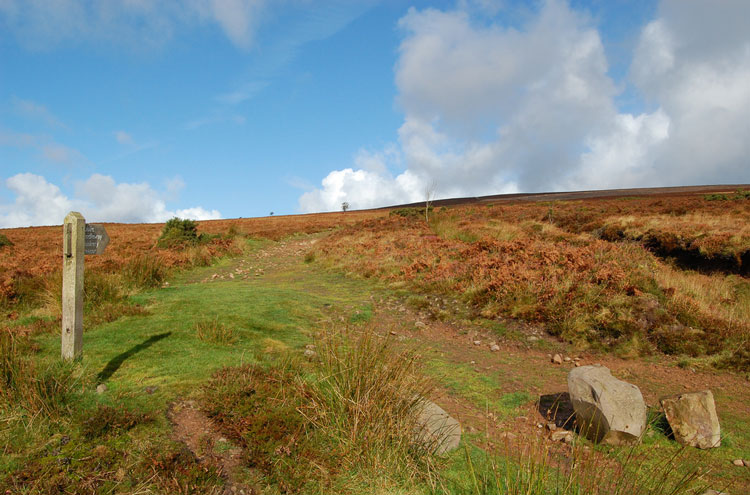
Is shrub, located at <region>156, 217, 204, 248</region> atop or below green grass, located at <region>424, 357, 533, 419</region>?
atop

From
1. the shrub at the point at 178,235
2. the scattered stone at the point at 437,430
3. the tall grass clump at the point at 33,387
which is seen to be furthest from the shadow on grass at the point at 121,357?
the shrub at the point at 178,235

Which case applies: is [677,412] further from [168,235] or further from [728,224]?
[168,235]

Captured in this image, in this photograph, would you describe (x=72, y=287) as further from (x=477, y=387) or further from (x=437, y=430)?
(x=477, y=387)

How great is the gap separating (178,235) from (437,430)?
64.4ft

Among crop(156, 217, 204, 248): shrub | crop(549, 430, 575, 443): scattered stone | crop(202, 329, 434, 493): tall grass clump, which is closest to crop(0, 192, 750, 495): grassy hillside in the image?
crop(202, 329, 434, 493): tall grass clump

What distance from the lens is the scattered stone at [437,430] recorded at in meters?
4.05

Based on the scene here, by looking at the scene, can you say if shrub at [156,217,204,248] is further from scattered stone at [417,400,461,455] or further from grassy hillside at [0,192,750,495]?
scattered stone at [417,400,461,455]

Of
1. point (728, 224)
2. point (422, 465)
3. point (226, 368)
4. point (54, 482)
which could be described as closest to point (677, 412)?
point (422, 465)

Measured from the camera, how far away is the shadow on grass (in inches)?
213

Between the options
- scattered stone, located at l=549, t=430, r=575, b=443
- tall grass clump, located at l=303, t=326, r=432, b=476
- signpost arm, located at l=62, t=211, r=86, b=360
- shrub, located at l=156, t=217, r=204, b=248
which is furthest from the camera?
shrub, located at l=156, t=217, r=204, b=248

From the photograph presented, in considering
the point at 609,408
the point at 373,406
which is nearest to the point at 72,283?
the point at 373,406

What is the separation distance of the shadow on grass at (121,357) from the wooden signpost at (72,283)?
43cm

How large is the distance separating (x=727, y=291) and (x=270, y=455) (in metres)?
12.3

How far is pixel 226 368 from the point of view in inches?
222
